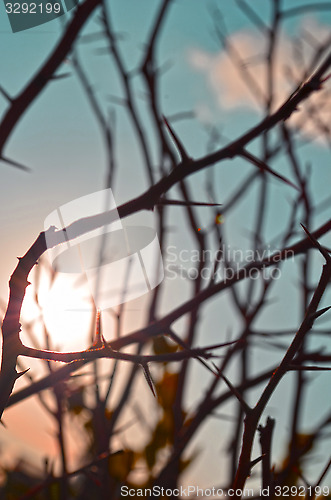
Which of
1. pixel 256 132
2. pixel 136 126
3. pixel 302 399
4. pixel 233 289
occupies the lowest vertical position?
pixel 302 399

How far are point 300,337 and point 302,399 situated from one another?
90 cm

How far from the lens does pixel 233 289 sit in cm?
141

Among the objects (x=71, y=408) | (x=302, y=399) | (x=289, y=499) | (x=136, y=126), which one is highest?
(x=136, y=126)

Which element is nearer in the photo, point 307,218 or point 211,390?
point 211,390

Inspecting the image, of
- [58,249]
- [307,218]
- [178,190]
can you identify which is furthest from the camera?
[178,190]

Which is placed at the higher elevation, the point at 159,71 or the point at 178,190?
the point at 159,71

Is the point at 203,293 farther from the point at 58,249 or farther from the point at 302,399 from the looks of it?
the point at 302,399

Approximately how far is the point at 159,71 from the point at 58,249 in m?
0.96

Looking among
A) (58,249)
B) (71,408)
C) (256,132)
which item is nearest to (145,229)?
(58,249)

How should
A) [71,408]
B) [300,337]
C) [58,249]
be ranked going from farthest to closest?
[71,408] < [58,249] < [300,337]

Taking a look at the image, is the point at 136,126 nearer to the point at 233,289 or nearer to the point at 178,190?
the point at 178,190

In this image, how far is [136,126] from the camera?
142cm

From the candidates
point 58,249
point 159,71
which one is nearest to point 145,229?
point 58,249

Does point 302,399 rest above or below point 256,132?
below
